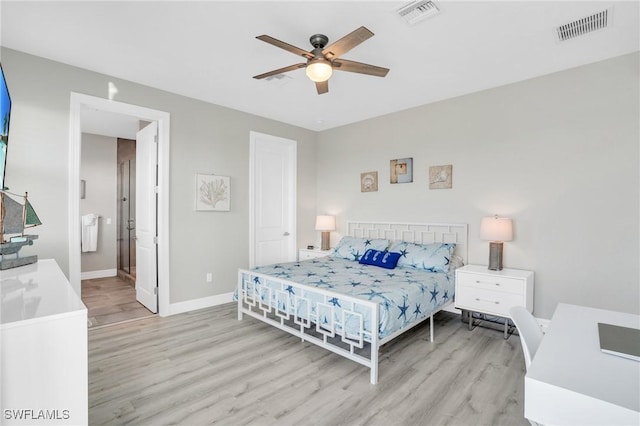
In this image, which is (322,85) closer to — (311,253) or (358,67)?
(358,67)

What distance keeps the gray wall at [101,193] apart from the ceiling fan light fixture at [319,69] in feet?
17.6

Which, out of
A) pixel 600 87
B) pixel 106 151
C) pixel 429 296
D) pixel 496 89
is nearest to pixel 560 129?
pixel 600 87

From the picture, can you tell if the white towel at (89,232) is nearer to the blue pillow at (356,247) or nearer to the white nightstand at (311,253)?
the white nightstand at (311,253)

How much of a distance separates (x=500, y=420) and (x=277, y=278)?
2093 mm

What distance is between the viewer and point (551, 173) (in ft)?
10.9

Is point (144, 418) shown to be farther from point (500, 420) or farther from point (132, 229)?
point (132, 229)

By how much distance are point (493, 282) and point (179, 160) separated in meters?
3.94

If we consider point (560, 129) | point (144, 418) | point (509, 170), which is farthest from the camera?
point (509, 170)

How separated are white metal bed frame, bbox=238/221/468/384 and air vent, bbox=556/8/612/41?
213cm

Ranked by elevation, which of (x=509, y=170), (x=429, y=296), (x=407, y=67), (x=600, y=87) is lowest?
(x=429, y=296)

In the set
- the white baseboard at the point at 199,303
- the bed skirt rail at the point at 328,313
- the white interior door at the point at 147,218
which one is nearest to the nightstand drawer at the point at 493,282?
the bed skirt rail at the point at 328,313

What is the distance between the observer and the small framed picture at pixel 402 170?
4461 mm

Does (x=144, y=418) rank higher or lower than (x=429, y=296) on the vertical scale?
lower

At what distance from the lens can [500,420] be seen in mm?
1972
